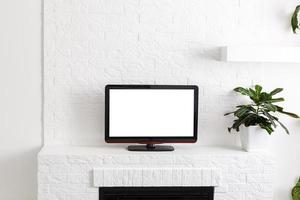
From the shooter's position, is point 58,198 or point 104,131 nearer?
point 58,198

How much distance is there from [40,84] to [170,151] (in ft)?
3.31

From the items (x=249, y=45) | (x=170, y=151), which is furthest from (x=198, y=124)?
(x=249, y=45)

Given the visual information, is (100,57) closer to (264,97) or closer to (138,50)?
(138,50)

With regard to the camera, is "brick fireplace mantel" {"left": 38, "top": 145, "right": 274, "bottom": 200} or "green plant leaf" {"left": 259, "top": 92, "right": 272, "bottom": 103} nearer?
"brick fireplace mantel" {"left": 38, "top": 145, "right": 274, "bottom": 200}

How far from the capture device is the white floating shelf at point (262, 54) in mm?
3385

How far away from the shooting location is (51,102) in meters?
3.53

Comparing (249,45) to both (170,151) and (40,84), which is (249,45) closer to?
(170,151)

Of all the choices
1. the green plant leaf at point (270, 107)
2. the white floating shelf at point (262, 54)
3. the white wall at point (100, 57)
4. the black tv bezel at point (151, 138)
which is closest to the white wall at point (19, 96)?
the white wall at point (100, 57)

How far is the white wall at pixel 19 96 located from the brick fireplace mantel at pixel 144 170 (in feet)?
0.77

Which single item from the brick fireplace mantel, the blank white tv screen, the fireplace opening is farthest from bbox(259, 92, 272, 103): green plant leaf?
the fireplace opening

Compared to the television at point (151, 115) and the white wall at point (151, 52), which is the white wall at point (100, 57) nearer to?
the white wall at point (151, 52)

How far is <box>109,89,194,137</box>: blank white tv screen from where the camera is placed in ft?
11.2

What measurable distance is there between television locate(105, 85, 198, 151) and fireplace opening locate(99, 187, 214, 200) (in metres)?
0.27

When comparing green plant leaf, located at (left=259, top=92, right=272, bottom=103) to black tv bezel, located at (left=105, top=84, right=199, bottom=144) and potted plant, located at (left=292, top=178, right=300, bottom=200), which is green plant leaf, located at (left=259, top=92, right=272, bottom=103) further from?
potted plant, located at (left=292, top=178, right=300, bottom=200)
